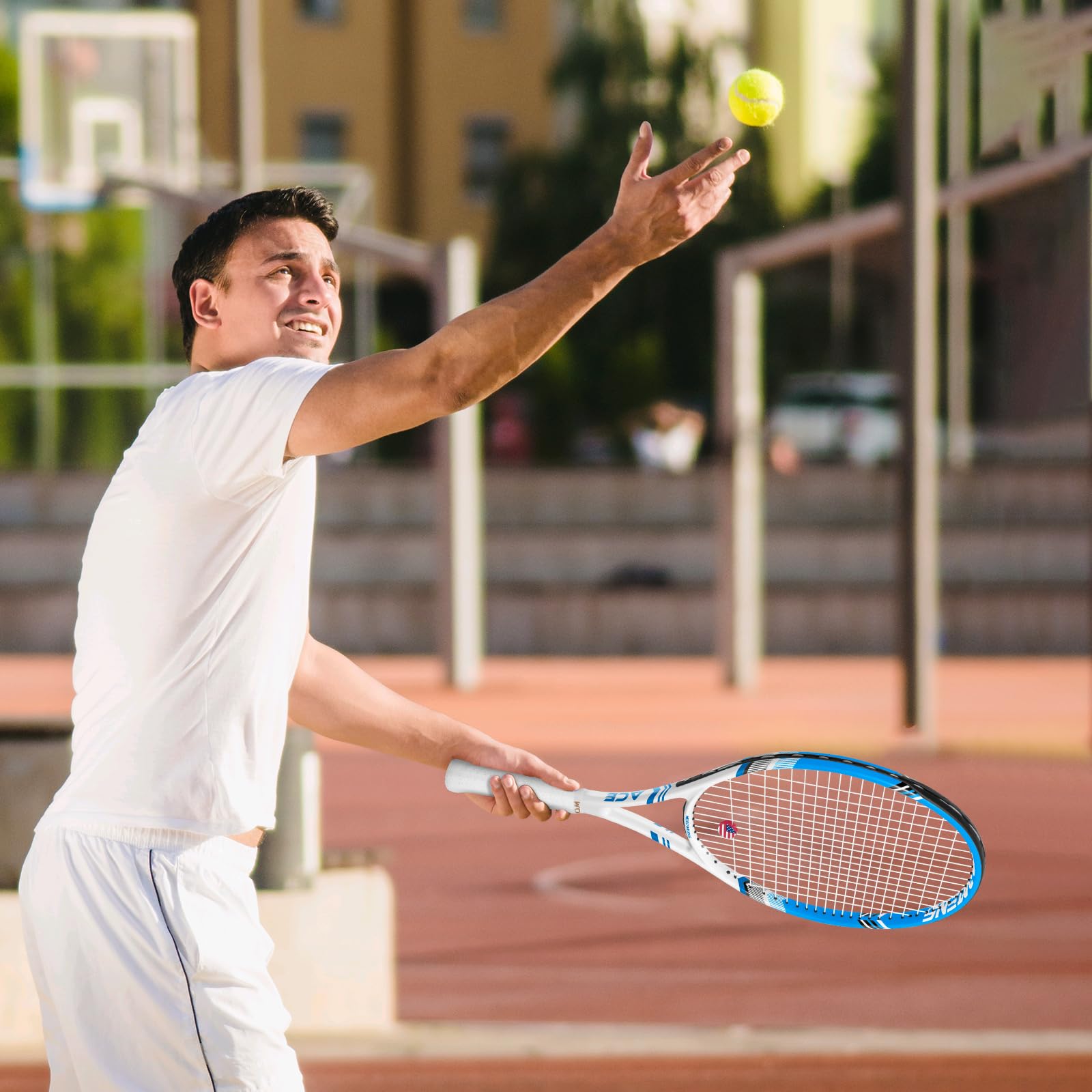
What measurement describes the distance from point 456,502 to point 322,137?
29.1 m

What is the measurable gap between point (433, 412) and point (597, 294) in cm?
27

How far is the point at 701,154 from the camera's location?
2.81 m

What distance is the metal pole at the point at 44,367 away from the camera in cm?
2380

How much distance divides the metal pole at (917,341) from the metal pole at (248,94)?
13.5ft

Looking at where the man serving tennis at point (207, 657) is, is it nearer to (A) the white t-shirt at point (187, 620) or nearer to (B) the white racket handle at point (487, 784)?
(A) the white t-shirt at point (187, 620)

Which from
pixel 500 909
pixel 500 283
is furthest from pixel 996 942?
pixel 500 283

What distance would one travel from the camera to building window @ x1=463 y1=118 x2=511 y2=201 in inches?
1741

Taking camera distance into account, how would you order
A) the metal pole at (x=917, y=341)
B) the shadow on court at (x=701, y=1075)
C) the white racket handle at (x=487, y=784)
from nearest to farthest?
1. the white racket handle at (x=487, y=784)
2. the shadow on court at (x=701, y=1075)
3. the metal pole at (x=917, y=341)

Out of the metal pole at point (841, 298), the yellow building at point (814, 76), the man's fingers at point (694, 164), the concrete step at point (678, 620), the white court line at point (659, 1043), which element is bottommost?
the concrete step at point (678, 620)

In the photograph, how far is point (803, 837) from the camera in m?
4.25

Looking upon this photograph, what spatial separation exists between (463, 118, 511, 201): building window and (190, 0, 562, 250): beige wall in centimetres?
16

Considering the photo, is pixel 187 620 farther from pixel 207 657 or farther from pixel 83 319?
pixel 83 319

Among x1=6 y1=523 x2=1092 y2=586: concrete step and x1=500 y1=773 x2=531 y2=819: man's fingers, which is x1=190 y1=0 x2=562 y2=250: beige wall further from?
x1=500 y1=773 x2=531 y2=819: man's fingers

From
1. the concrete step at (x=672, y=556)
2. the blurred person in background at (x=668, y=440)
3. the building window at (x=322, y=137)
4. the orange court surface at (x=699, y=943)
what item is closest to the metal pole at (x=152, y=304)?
the concrete step at (x=672, y=556)
